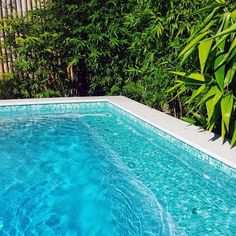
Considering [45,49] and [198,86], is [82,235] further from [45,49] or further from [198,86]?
[45,49]

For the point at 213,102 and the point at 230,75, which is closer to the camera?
the point at 230,75

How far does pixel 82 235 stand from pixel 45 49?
530cm

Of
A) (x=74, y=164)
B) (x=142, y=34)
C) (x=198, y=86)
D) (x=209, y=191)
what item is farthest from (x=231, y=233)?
(x=142, y=34)

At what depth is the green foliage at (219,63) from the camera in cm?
337

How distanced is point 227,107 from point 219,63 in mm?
442

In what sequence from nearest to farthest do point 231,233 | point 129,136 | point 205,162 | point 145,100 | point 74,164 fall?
1. point 231,233
2. point 205,162
3. point 74,164
4. point 129,136
5. point 145,100

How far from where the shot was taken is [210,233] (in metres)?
2.66

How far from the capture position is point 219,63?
3.44 m

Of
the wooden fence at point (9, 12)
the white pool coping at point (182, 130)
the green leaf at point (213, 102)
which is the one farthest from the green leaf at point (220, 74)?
the wooden fence at point (9, 12)

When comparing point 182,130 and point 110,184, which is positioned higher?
point 182,130

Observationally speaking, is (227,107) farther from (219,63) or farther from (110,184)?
(110,184)

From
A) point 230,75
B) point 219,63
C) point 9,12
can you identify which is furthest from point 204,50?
point 9,12

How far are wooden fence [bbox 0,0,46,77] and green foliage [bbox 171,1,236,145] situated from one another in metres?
4.79

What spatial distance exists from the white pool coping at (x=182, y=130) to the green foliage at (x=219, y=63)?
19 cm
